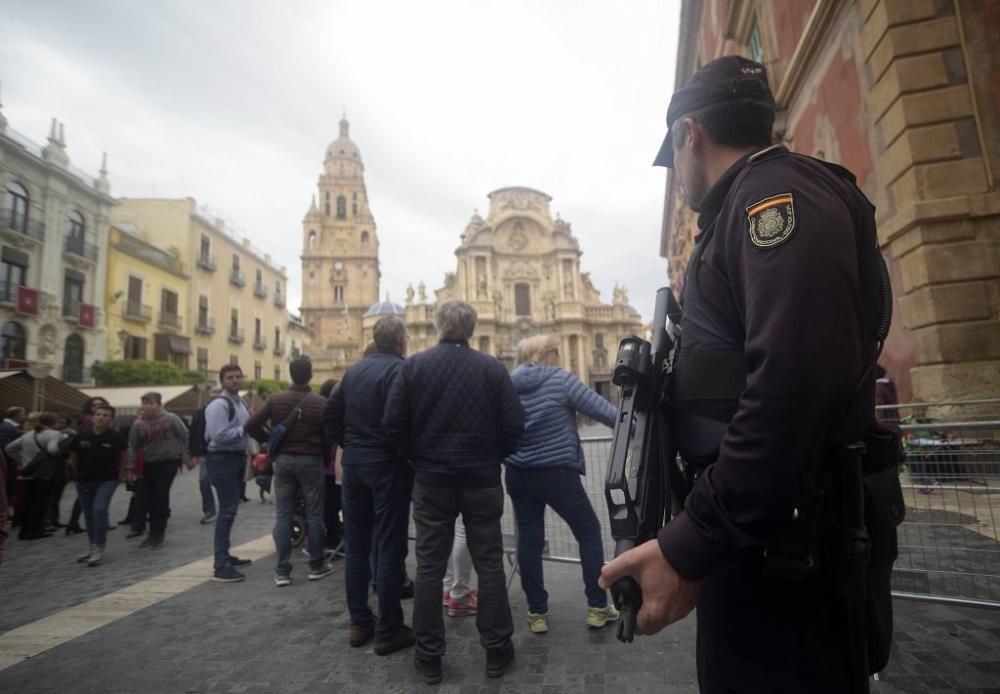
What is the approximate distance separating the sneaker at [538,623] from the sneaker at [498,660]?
43 centimetres

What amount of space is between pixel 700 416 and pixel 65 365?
76.5 ft

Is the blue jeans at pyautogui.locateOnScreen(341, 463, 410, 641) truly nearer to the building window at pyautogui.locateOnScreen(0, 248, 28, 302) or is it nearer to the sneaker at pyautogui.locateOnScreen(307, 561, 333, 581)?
the sneaker at pyautogui.locateOnScreen(307, 561, 333, 581)

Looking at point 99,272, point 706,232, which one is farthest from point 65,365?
point 706,232

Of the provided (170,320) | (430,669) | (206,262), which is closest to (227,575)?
(430,669)

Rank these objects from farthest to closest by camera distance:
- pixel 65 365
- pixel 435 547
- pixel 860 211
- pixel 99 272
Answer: pixel 99 272, pixel 65 365, pixel 435 547, pixel 860 211

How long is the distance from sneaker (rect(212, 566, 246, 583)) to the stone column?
657cm

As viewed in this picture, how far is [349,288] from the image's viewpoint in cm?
5281

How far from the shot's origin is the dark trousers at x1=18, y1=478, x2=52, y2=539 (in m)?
6.59

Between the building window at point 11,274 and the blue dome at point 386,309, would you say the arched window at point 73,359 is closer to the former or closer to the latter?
the building window at point 11,274

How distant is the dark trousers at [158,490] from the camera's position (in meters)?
5.77

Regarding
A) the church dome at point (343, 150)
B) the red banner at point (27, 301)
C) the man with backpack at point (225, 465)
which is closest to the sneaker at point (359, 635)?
the man with backpack at point (225, 465)

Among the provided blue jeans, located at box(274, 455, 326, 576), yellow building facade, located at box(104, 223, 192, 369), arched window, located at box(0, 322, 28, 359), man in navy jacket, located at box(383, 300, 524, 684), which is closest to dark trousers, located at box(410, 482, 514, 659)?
man in navy jacket, located at box(383, 300, 524, 684)

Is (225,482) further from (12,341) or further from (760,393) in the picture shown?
(12,341)

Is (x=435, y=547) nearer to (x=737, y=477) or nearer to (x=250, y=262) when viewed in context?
(x=737, y=477)
